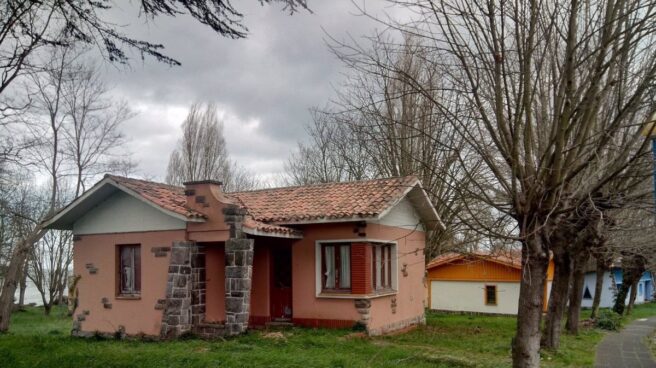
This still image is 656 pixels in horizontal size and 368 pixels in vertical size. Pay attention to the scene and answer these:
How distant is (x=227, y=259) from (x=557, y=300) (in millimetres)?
7999

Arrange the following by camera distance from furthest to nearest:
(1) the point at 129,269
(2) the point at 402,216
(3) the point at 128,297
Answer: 1. (2) the point at 402,216
2. (1) the point at 129,269
3. (3) the point at 128,297

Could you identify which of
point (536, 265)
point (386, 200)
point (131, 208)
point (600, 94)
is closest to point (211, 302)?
point (131, 208)

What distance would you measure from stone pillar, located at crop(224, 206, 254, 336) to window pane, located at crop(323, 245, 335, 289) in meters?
2.51

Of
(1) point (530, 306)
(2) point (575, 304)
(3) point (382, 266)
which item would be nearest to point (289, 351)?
(3) point (382, 266)

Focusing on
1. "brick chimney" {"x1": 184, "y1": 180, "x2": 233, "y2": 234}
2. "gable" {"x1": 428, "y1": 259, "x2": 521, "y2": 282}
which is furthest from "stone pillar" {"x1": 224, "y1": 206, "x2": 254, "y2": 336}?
"gable" {"x1": 428, "y1": 259, "x2": 521, "y2": 282}

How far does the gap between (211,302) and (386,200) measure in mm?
5394

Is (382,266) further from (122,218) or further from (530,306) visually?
(530,306)

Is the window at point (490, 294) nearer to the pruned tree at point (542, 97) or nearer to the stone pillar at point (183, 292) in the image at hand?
the stone pillar at point (183, 292)

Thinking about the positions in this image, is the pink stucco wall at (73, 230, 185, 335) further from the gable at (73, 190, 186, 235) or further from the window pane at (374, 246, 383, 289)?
the window pane at (374, 246, 383, 289)

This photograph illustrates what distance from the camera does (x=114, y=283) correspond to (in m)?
15.7

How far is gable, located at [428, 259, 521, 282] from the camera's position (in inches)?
1048

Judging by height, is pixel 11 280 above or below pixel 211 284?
below

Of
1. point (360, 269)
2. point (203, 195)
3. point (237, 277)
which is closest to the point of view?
point (237, 277)

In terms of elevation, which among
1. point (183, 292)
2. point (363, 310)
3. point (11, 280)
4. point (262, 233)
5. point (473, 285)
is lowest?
point (473, 285)
